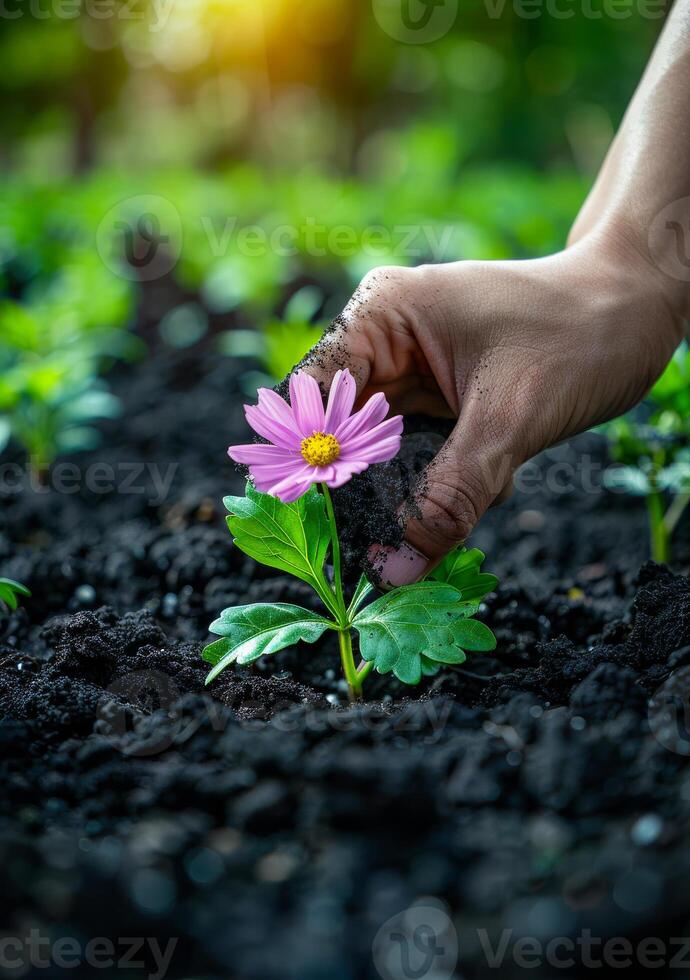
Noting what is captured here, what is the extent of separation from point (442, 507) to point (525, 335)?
0.41 meters

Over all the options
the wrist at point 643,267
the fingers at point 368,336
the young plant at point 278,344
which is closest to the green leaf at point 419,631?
the fingers at point 368,336

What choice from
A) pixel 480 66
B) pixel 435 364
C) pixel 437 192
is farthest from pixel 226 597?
pixel 480 66

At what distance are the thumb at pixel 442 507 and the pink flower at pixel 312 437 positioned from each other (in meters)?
0.16

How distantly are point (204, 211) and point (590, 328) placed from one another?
559cm

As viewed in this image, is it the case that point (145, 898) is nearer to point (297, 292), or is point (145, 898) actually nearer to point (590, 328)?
point (590, 328)

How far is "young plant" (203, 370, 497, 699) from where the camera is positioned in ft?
4.49

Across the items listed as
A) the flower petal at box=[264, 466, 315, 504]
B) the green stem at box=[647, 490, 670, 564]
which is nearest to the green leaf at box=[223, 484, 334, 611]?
the flower petal at box=[264, 466, 315, 504]

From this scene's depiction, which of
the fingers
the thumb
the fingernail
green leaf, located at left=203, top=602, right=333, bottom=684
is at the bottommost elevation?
green leaf, located at left=203, top=602, right=333, bottom=684

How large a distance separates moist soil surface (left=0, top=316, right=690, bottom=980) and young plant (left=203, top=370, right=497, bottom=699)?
78mm

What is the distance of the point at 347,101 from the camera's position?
11859 mm

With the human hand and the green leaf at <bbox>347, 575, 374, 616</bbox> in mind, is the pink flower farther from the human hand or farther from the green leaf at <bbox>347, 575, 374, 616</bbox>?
the green leaf at <bbox>347, 575, 374, 616</bbox>

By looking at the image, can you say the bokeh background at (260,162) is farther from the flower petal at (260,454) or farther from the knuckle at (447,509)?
the knuckle at (447,509)

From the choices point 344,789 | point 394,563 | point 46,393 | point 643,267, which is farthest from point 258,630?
point 46,393

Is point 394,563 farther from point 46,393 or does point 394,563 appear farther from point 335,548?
point 46,393
